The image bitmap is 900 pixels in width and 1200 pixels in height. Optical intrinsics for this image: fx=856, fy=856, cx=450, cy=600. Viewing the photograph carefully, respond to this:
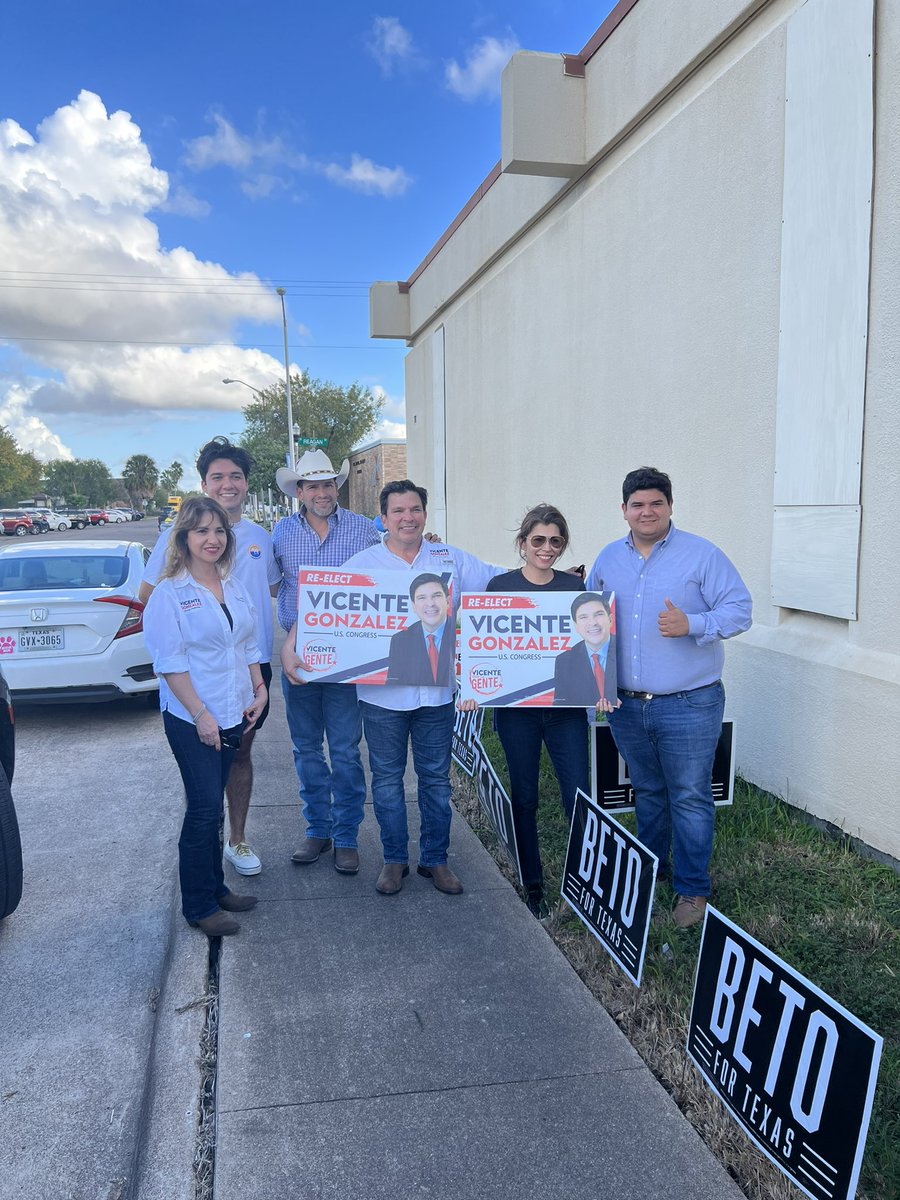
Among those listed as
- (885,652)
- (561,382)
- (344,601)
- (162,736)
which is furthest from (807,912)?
(561,382)

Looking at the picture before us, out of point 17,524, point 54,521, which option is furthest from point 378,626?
point 54,521

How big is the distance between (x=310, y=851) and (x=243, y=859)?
13.7 inches

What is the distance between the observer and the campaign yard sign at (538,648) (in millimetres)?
3627

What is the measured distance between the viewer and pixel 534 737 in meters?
3.81

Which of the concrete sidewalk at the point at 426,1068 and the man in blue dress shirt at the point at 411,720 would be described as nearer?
the concrete sidewalk at the point at 426,1068

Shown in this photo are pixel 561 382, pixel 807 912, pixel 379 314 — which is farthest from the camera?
pixel 379 314

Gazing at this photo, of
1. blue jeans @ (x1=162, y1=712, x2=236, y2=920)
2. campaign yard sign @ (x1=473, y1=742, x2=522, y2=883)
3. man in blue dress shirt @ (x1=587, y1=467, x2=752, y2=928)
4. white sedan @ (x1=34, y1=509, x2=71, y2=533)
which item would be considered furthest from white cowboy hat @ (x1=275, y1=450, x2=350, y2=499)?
white sedan @ (x1=34, y1=509, x2=71, y2=533)

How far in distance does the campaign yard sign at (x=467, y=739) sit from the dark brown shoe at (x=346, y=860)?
3.80 ft

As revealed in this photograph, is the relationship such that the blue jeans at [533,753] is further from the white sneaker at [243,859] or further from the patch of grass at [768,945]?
the white sneaker at [243,859]

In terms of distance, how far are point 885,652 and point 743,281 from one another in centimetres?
236

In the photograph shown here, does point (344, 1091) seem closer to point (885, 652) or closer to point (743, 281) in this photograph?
point (885, 652)

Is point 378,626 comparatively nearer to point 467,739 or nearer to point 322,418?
point 467,739

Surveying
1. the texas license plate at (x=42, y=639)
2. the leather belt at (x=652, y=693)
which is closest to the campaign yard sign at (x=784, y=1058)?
the leather belt at (x=652, y=693)

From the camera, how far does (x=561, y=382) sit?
807cm
